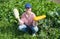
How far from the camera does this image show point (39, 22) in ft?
18.7

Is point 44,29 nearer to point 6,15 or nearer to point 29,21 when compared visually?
point 29,21

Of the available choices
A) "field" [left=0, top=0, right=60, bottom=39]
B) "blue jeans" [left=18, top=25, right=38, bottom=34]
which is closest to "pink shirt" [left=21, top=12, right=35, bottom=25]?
"blue jeans" [left=18, top=25, right=38, bottom=34]

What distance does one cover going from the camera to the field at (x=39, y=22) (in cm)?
549

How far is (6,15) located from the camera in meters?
6.13

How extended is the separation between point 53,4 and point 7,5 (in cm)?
111

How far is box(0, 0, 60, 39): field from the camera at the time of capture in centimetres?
549

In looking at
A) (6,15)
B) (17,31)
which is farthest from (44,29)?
(6,15)

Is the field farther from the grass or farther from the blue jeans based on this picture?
the blue jeans

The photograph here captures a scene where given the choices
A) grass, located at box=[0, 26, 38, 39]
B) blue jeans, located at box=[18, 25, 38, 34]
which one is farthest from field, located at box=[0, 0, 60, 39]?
blue jeans, located at box=[18, 25, 38, 34]

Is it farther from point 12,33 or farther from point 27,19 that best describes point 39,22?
point 12,33

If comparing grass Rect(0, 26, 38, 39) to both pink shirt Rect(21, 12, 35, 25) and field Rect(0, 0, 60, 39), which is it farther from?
pink shirt Rect(21, 12, 35, 25)

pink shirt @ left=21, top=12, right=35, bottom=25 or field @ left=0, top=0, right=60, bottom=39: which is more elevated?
pink shirt @ left=21, top=12, right=35, bottom=25

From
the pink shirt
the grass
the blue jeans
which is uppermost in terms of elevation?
the pink shirt

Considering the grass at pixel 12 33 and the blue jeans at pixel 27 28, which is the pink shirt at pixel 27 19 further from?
the grass at pixel 12 33
